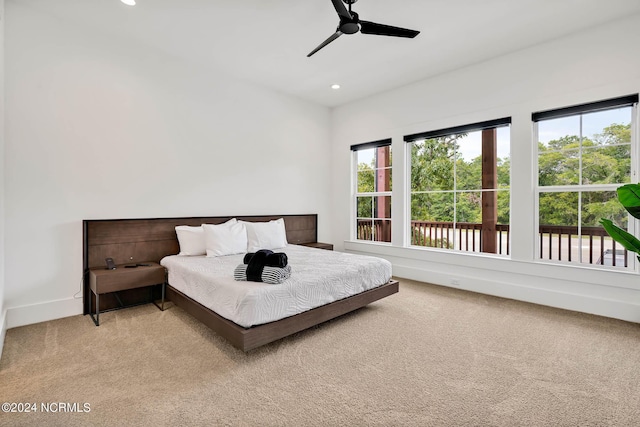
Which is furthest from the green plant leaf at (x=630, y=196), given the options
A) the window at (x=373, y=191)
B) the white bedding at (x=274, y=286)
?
the window at (x=373, y=191)

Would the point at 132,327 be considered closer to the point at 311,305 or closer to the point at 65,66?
the point at 311,305

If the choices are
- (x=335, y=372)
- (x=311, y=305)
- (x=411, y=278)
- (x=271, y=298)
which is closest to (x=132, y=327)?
(x=271, y=298)

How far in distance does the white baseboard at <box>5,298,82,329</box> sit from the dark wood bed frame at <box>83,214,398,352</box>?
12 centimetres

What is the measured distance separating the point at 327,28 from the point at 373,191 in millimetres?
2860

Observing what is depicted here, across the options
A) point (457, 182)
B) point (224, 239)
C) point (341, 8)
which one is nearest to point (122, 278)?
point (224, 239)

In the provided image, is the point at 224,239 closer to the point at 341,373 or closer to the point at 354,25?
the point at 341,373

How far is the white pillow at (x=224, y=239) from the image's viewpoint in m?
3.63

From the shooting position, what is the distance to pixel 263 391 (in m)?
1.89

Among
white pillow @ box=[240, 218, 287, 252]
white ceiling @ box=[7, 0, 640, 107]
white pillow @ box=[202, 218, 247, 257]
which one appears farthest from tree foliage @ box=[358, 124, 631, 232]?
white pillow @ box=[202, 218, 247, 257]

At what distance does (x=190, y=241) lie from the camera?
367 centimetres

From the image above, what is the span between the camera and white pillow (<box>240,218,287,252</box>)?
13.5 feet

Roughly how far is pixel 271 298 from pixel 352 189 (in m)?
3.62

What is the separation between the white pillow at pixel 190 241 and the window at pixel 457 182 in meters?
3.12

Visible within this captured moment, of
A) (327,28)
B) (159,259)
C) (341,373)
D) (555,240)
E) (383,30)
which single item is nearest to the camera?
(341,373)
